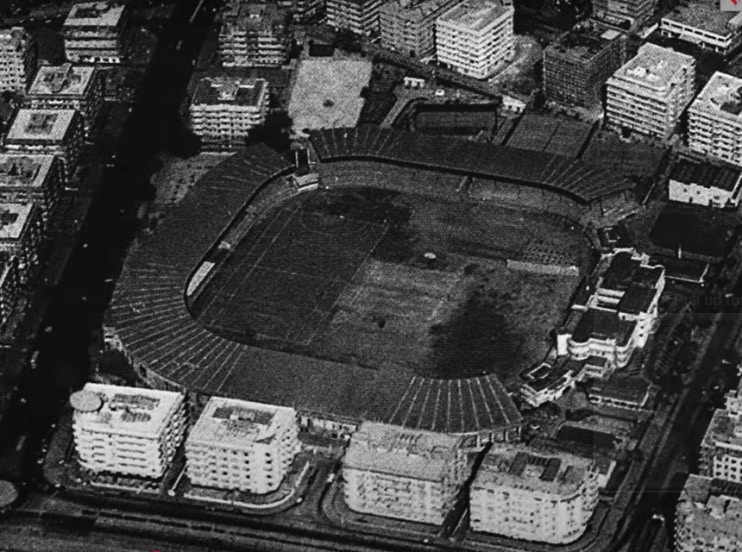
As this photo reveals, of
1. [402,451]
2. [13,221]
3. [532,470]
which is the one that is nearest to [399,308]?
[402,451]

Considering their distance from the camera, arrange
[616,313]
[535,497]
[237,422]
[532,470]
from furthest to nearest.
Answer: [616,313] → [237,422] → [532,470] → [535,497]

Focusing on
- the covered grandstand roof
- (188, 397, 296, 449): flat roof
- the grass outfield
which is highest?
(188, 397, 296, 449): flat roof

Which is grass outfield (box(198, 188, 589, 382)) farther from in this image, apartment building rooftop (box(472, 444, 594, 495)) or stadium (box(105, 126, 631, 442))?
apartment building rooftop (box(472, 444, 594, 495))

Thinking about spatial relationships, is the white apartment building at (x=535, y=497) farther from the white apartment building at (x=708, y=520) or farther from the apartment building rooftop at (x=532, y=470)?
the white apartment building at (x=708, y=520)

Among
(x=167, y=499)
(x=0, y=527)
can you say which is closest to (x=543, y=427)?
(x=167, y=499)

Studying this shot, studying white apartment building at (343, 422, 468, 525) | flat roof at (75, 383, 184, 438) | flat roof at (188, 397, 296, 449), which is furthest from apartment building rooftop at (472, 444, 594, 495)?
flat roof at (75, 383, 184, 438)

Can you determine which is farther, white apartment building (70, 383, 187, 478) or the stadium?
the stadium

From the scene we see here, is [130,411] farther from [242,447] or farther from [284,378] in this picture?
[284,378]

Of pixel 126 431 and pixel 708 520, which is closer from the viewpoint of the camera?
pixel 708 520
